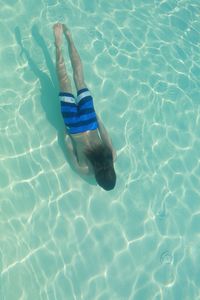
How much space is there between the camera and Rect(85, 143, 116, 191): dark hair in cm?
630

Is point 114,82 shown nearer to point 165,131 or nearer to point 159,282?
point 165,131

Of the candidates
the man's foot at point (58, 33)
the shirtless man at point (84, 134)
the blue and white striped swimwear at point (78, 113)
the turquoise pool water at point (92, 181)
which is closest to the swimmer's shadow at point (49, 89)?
the turquoise pool water at point (92, 181)

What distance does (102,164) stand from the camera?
637 cm

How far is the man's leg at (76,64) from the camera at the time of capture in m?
7.26

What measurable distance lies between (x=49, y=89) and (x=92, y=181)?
6.03 feet

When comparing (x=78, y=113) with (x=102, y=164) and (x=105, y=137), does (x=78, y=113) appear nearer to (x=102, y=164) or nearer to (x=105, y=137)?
(x=105, y=137)

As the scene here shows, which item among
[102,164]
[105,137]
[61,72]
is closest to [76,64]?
[61,72]

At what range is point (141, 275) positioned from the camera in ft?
22.3

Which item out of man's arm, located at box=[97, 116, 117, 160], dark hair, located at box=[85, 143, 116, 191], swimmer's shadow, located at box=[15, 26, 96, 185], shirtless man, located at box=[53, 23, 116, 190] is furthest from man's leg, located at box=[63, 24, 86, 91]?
dark hair, located at box=[85, 143, 116, 191]

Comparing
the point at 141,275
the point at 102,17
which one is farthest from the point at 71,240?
the point at 102,17

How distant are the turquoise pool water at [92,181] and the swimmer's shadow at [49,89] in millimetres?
19

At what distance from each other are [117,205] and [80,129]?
1475mm

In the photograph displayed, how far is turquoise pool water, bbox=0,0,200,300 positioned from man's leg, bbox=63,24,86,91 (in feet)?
1.52

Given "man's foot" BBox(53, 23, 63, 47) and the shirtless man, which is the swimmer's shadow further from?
"man's foot" BBox(53, 23, 63, 47)
